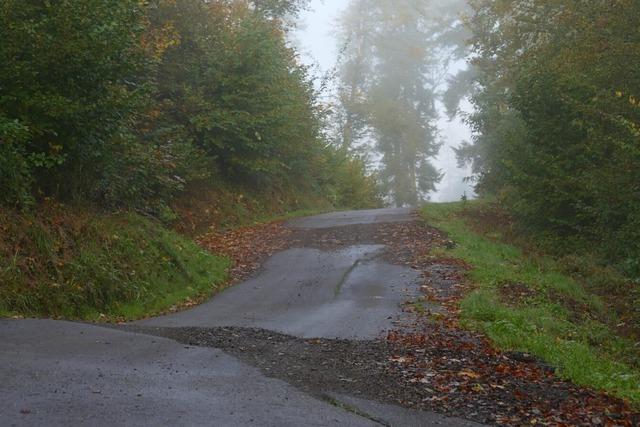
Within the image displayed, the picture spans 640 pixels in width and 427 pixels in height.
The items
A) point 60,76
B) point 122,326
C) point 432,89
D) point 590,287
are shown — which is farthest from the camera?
point 432,89

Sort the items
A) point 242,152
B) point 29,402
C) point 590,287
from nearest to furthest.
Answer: point 29,402
point 590,287
point 242,152

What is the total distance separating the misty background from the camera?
144 feet

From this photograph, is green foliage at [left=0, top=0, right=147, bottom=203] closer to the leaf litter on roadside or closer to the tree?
the leaf litter on roadside

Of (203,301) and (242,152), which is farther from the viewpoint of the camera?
(242,152)

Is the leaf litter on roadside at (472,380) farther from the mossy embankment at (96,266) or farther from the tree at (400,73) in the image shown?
the tree at (400,73)

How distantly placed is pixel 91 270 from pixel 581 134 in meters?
12.4

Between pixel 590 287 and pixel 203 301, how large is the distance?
312 inches

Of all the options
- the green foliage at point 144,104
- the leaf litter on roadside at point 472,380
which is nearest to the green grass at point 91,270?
the green foliage at point 144,104

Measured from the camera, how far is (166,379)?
6.54m

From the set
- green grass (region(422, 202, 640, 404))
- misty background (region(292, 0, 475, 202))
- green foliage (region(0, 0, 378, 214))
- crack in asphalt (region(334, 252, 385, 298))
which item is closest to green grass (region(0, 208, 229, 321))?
green foliage (region(0, 0, 378, 214))

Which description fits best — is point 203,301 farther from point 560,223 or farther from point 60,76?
point 560,223

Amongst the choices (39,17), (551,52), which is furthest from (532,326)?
(551,52)

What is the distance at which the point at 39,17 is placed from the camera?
36.5 ft

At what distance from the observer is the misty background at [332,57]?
43912 millimetres
